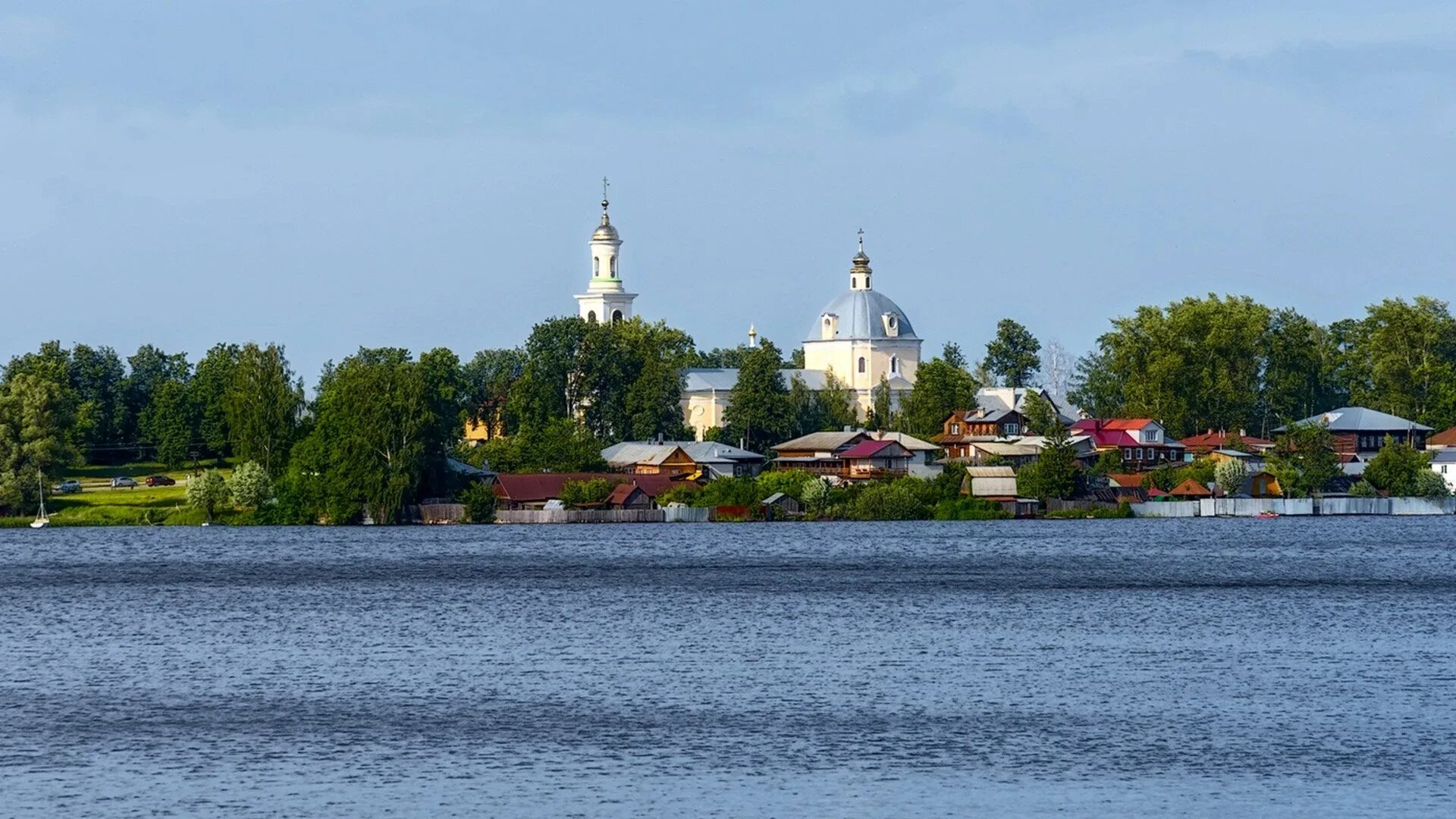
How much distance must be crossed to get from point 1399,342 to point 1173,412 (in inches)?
653

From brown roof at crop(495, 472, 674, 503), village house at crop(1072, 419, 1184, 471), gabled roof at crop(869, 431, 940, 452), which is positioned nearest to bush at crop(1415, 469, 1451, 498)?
village house at crop(1072, 419, 1184, 471)

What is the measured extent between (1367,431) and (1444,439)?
564 cm

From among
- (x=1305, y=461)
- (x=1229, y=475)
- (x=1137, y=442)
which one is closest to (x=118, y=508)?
(x=1137, y=442)

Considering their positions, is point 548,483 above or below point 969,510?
above

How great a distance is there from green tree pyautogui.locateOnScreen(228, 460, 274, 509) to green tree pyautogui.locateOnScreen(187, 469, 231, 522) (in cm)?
57

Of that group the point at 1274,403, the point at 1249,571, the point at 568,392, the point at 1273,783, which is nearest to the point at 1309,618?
the point at 1249,571

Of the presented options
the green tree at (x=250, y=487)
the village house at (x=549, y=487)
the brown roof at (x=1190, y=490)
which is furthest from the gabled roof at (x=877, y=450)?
the green tree at (x=250, y=487)

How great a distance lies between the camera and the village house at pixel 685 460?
4277 inches

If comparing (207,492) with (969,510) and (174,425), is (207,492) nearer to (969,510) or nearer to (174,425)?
(174,425)

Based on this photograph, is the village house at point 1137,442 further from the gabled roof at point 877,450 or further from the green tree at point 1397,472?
the gabled roof at point 877,450

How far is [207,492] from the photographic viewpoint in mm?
94188

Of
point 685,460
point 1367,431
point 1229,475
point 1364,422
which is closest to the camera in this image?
point 1229,475

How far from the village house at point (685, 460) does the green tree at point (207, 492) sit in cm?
2177

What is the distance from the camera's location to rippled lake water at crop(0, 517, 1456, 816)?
989 inches
